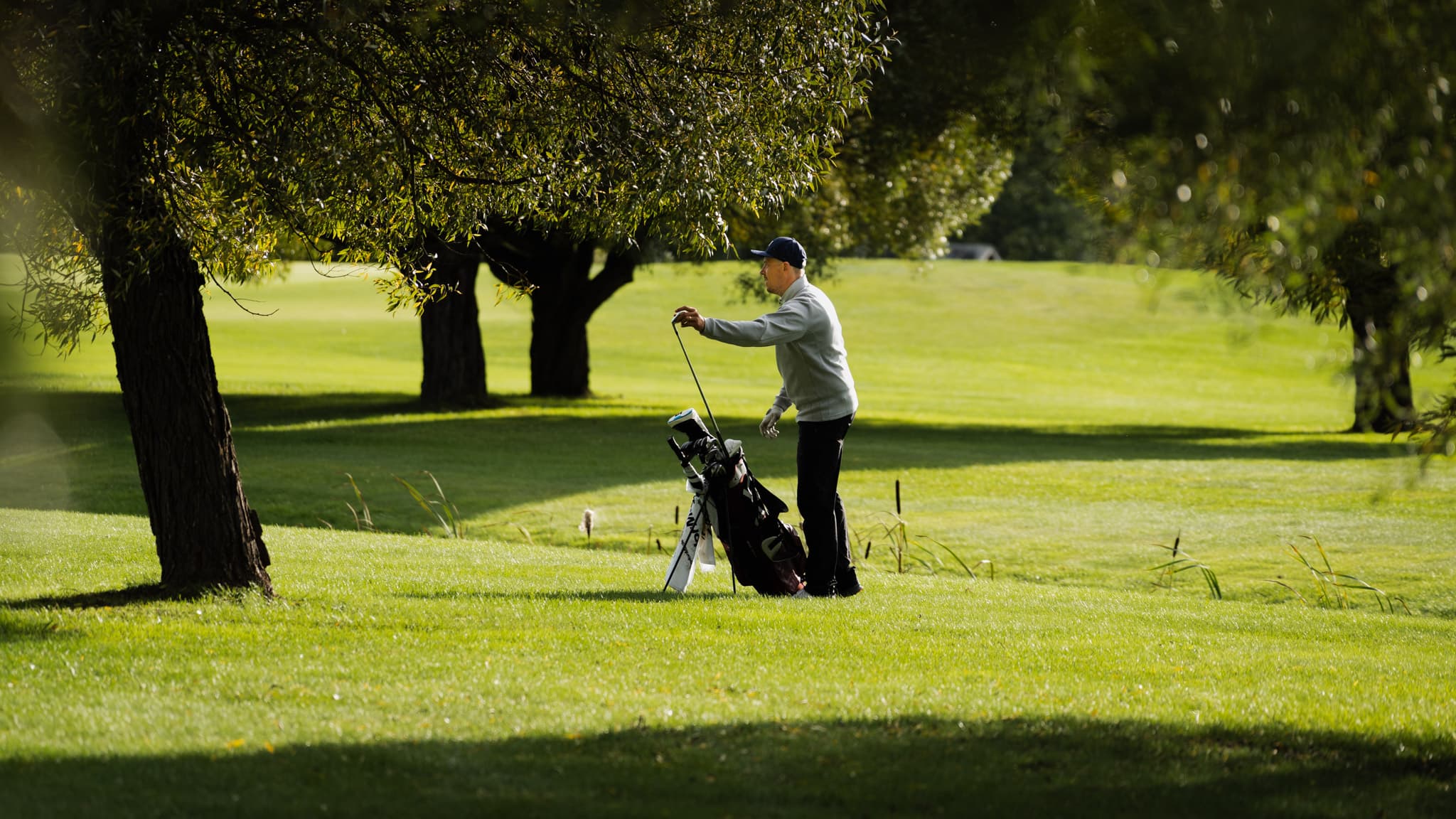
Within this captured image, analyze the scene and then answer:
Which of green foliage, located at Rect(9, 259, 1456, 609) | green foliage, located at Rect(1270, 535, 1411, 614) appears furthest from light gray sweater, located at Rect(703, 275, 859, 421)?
green foliage, located at Rect(1270, 535, 1411, 614)

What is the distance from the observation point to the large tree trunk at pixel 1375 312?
4.57m

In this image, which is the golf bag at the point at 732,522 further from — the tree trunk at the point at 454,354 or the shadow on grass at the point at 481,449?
the tree trunk at the point at 454,354

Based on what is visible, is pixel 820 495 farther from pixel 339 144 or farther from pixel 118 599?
pixel 118 599

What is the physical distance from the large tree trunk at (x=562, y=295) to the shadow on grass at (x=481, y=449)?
1706mm

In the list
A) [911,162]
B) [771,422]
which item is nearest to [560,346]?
[911,162]

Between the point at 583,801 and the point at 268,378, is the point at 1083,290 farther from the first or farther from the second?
the point at 583,801

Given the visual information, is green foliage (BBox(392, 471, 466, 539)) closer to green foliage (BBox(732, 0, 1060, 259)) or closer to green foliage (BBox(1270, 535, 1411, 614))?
green foliage (BBox(732, 0, 1060, 259))

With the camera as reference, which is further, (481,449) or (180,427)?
(481,449)

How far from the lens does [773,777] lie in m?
5.18

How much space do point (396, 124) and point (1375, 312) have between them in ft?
17.1

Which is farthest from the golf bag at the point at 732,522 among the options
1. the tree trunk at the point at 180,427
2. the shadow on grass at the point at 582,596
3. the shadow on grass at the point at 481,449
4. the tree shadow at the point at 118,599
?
the shadow on grass at the point at 481,449

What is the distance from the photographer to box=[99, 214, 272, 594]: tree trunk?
27.0 ft

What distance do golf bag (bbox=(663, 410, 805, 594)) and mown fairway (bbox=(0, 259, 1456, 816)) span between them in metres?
0.28

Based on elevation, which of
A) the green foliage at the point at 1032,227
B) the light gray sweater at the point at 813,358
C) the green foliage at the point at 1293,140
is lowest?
the light gray sweater at the point at 813,358
